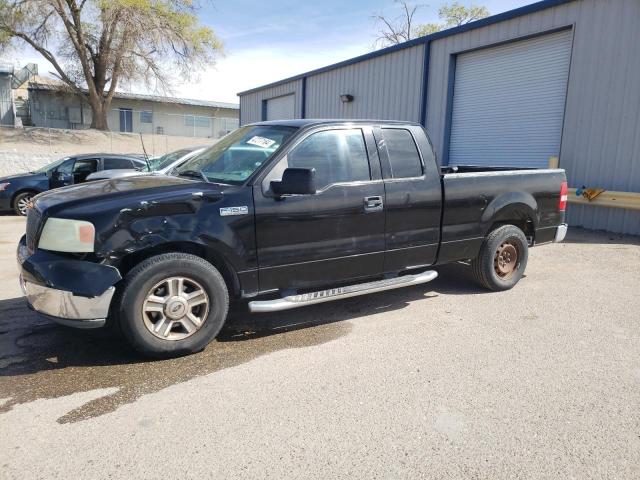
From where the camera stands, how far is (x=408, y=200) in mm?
4957

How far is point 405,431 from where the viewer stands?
3016 millimetres

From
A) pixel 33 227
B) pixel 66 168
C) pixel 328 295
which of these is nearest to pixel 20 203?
pixel 66 168

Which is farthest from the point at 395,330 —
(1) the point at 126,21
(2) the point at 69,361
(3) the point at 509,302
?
(1) the point at 126,21

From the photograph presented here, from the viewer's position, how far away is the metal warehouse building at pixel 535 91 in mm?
9867

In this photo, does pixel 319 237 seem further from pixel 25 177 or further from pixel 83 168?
pixel 25 177

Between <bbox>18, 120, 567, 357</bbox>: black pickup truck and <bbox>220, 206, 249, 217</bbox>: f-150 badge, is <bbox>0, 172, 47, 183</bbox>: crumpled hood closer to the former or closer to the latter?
<bbox>18, 120, 567, 357</bbox>: black pickup truck

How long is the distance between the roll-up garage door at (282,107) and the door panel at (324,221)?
59.4ft

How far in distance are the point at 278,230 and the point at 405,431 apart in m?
1.97

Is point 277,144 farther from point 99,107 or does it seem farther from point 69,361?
point 99,107

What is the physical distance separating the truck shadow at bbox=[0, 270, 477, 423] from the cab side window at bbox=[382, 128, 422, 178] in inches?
58.1

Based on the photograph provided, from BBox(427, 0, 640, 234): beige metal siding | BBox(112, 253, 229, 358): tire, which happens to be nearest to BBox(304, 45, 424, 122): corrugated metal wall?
BBox(427, 0, 640, 234): beige metal siding

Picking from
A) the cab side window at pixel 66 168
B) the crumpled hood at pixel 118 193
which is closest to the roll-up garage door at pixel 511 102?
the crumpled hood at pixel 118 193

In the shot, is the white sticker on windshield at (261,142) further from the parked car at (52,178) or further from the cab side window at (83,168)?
the cab side window at (83,168)

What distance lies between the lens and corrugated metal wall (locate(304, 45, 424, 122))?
1510cm
